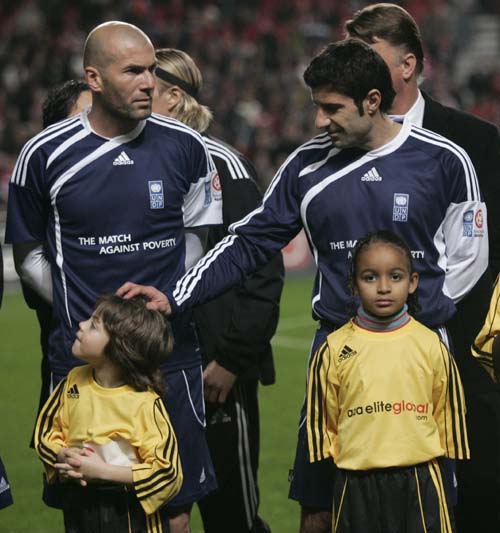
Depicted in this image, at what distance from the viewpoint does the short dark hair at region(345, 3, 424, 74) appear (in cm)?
483

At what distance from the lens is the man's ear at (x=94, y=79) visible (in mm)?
4320

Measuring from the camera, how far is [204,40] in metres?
22.1

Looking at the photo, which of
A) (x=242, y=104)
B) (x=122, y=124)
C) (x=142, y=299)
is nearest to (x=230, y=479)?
(x=142, y=299)

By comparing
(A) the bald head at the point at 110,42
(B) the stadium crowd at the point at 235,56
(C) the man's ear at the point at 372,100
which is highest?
(B) the stadium crowd at the point at 235,56

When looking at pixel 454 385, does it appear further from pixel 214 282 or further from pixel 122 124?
pixel 122 124

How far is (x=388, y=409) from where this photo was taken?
3900 millimetres

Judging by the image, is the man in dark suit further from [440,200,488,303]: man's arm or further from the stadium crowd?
the stadium crowd

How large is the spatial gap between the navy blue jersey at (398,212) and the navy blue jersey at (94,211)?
204mm

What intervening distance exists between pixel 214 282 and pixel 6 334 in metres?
7.83

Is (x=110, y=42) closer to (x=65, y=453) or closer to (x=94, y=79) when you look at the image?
(x=94, y=79)

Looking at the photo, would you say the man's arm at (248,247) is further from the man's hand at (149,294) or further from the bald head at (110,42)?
the bald head at (110,42)

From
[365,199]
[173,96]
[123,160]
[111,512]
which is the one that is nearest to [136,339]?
[111,512]

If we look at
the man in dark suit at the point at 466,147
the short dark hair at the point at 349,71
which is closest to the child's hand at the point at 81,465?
the short dark hair at the point at 349,71

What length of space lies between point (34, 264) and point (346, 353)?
1209 millimetres
